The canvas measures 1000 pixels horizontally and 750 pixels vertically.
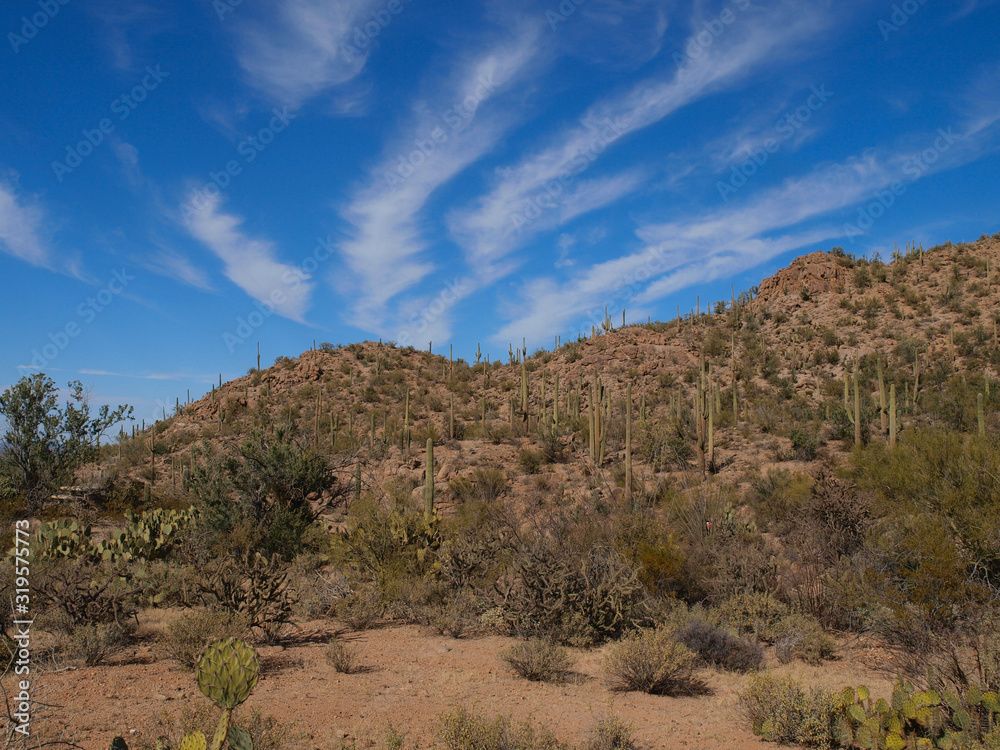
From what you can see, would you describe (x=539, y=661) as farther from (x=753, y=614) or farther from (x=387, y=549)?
(x=387, y=549)

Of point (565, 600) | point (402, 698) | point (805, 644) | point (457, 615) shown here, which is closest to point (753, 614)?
point (805, 644)

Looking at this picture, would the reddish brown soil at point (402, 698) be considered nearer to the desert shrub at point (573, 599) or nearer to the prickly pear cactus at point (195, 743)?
the desert shrub at point (573, 599)

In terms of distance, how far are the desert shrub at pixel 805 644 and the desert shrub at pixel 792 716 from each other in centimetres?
197

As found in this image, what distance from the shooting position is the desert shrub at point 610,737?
15.8ft

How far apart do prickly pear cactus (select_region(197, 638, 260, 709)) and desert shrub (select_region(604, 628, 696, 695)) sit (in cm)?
405

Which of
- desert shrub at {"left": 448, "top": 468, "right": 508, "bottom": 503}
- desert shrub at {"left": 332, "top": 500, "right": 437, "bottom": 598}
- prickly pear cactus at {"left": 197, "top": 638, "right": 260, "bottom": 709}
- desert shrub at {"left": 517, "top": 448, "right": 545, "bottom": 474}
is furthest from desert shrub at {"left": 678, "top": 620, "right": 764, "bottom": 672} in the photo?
desert shrub at {"left": 517, "top": 448, "right": 545, "bottom": 474}

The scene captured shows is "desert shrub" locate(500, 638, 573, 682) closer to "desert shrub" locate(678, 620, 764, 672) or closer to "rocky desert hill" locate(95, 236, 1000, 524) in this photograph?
"desert shrub" locate(678, 620, 764, 672)

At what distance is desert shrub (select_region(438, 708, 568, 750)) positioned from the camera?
4.61 metres

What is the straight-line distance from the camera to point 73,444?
19547 mm

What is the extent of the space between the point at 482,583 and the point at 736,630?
13.9 feet

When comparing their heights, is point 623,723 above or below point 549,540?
below

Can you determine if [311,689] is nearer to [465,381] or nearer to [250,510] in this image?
[250,510]

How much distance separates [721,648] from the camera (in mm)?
7539

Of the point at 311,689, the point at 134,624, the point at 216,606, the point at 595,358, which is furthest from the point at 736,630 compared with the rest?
the point at 595,358
